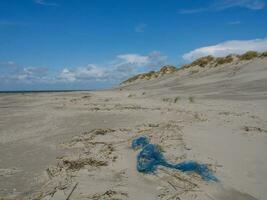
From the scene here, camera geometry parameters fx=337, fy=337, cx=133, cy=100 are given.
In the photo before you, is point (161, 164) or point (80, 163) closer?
point (161, 164)

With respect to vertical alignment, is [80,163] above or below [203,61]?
below

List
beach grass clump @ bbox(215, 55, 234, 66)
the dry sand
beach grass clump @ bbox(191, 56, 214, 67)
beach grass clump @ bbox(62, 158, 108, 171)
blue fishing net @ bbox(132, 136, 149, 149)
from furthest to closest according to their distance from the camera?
1. beach grass clump @ bbox(191, 56, 214, 67)
2. beach grass clump @ bbox(215, 55, 234, 66)
3. blue fishing net @ bbox(132, 136, 149, 149)
4. beach grass clump @ bbox(62, 158, 108, 171)
5. the dry sand

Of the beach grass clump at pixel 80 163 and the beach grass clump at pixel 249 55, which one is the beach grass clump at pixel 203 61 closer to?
the beach grass clump at pixel 249 55

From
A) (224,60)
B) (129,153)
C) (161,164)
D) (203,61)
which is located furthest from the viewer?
(203,61)

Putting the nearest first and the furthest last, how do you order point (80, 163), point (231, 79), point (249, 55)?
point (80, 163) → point (231, 79) → point (249, 55)

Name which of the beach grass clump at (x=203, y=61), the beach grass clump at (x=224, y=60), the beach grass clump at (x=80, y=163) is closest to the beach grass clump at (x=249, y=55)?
the beach grass clump at (x=224, y=60)

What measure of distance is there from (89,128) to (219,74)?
16052 mm

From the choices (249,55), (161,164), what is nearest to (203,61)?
(249,55)

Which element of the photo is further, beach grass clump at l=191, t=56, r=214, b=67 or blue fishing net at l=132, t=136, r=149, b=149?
beach grass clump at l=191, t=56, r=214, b=67

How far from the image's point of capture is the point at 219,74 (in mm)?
24672

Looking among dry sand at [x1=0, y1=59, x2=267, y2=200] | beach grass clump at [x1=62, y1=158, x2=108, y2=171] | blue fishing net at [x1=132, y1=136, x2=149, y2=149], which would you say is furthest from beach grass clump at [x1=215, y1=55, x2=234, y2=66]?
beach grass clump at [x1=62, y1=158, x2=108, y2=171]

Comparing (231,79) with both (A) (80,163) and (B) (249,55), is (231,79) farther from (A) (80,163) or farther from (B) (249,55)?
(A) (80,163)

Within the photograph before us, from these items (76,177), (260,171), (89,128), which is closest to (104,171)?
(76,177)

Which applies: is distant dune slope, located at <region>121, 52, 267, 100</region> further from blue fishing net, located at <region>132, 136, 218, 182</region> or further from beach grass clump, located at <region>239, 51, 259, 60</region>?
blue fishing net, located at <region>132, 136, 218, 182</region>
